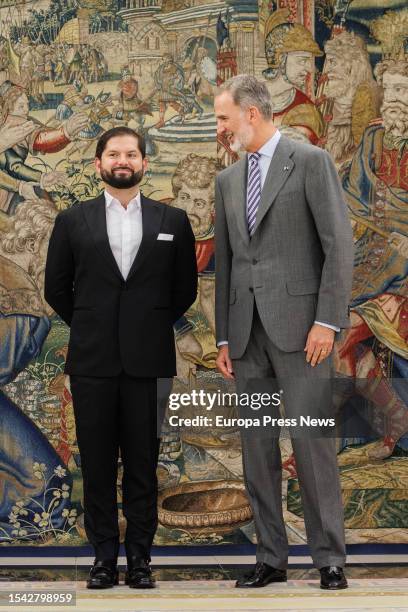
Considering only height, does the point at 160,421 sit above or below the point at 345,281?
below

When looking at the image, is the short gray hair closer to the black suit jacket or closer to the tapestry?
the black suit jacket

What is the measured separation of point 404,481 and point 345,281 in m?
1.57

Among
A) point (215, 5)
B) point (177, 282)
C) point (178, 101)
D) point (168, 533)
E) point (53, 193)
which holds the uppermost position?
point (215, 5)

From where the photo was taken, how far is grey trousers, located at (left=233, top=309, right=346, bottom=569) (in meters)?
4.23

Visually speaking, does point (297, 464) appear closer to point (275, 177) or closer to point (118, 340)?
point (118, 340)

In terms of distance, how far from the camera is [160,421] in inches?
179

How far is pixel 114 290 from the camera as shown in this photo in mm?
4398

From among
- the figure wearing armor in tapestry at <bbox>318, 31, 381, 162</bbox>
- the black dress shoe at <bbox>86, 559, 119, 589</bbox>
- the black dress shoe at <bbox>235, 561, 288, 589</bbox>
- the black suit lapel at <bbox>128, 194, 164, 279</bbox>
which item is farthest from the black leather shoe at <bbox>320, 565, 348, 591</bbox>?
the figure wearing armor in tapestry at <bbox>318, 31, 381, 162</bbox>

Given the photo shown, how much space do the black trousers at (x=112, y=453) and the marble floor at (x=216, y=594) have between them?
0.22 metres

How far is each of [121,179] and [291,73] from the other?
4.31ft

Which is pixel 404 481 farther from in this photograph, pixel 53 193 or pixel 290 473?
pixel 53 193

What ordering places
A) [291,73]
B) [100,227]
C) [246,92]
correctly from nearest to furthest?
[246,92]
[100,227]
[291,73]

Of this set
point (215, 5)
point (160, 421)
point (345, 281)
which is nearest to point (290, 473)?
point (160, 421)

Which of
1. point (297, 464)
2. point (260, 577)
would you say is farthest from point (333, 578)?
point (297, 464)
